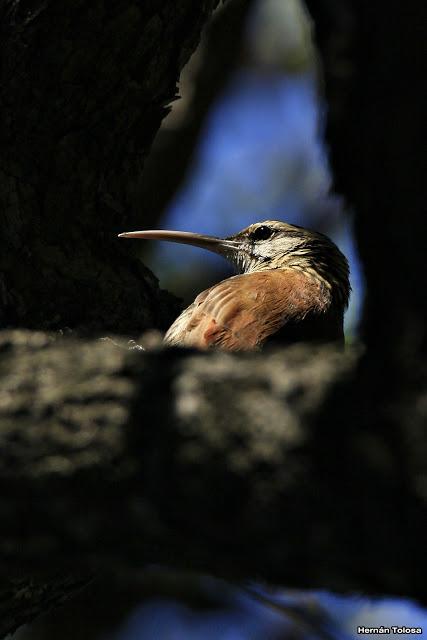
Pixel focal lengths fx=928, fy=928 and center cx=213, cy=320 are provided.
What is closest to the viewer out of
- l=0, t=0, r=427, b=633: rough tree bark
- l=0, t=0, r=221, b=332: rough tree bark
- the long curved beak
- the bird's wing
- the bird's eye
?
l=0, t=0, r=427, b=633: rough tree bark

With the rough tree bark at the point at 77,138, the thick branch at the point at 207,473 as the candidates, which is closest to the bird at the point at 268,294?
the rough tree bark at the point at 77,138

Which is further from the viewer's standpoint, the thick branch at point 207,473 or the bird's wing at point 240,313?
the bird's wing at point 240,313

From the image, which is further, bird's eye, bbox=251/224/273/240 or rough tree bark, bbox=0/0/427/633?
bird's eye, bbox=251/224/273/240

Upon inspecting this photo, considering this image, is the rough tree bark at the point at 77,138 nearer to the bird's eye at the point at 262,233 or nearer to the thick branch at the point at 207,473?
the bird's eye at the point at 262,233

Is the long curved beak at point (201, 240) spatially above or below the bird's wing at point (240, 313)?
above

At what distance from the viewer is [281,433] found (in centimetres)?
173

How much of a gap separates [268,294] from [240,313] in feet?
0.89

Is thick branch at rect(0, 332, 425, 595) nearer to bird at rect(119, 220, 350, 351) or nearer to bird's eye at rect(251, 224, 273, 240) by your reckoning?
bird at rect(119, 220, 350, 351)

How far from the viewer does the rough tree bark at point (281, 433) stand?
1.65 m

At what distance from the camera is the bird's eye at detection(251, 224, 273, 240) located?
596 centimetres

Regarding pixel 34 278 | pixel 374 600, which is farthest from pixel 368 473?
pixel 34 278

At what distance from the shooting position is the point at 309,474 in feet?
5.51

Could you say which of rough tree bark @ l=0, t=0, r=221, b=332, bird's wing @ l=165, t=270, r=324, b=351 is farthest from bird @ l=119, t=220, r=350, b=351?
rough tree bark @ l=0, t=0, r=221, b=332

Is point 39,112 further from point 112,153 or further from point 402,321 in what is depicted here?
point 402,321
